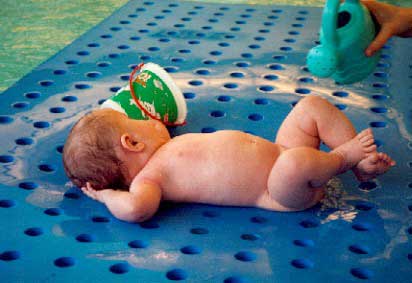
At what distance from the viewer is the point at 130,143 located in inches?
55.9

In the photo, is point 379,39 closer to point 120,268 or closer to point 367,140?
point 367,140

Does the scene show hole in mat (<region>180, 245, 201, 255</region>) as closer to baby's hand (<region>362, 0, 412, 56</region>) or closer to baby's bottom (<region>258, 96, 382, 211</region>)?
baby's bottom (<region>258, 96, 382, 211</region>)

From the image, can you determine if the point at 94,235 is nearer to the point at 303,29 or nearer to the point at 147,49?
the point at 147,49

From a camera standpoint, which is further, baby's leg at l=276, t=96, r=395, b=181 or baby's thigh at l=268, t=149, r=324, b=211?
baby's leg at l=276, t=96, r=395, b=181

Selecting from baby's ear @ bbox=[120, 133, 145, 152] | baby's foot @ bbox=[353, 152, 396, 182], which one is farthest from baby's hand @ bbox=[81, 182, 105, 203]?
baby's foot @ bbox=[353, 152, 396, 182]

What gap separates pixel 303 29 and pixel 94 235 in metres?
1.37

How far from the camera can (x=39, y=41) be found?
254cm

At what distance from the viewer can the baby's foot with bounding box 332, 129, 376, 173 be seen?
1.36m

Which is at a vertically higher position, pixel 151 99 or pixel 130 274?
pixel 151 99

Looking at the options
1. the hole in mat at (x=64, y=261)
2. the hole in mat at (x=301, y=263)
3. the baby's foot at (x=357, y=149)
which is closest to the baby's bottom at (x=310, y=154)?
the baby's foot at (x=357, y=149)

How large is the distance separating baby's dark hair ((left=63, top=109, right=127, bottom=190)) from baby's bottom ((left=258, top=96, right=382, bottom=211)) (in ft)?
1.08

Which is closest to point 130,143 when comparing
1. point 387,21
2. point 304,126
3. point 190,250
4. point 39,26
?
point 190,250

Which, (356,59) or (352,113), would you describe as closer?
(356,59)

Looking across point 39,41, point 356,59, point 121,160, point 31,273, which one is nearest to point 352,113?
point 356,59
